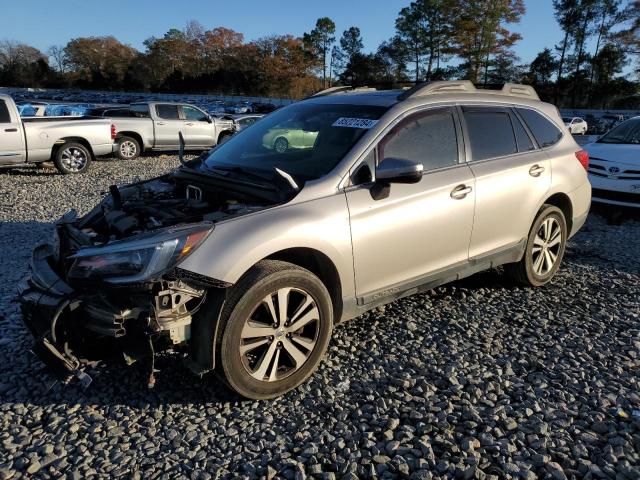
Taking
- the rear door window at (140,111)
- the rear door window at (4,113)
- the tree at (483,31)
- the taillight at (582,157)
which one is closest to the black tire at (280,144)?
the taillight at (582,157)

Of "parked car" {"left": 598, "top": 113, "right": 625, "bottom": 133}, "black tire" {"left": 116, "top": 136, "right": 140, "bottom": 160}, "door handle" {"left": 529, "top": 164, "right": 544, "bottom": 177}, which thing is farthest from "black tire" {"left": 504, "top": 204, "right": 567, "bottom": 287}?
"parked car" {"left": 598, "top": 113, "right": 625, "bottom": 133}

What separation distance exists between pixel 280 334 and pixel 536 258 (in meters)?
2.96

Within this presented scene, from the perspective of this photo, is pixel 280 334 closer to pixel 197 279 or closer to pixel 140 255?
pixel 197 279

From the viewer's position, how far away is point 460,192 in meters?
3.88

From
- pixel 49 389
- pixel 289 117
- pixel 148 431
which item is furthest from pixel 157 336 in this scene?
pixel 289 117

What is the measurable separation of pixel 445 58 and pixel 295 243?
2566 inches

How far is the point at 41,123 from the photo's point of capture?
11.4m

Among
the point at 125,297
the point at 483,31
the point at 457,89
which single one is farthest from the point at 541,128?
the point at 483,31

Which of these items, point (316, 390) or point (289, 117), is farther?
point (289, 117)

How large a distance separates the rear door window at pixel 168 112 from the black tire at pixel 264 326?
13.6 m

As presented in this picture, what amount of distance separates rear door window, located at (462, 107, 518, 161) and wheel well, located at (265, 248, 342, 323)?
1.69m

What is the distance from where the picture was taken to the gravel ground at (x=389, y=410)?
101 inches

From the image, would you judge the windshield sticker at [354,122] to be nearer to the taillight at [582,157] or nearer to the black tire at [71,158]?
the taillight at [582,157]

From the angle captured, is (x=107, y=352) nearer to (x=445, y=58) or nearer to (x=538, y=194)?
(x=538, y=194)
